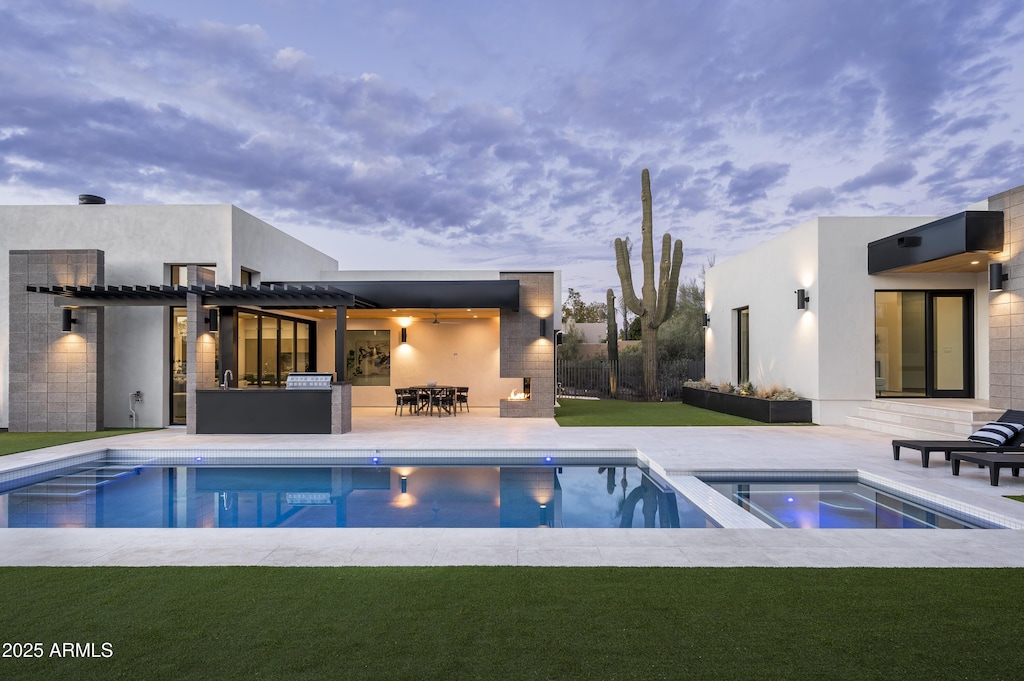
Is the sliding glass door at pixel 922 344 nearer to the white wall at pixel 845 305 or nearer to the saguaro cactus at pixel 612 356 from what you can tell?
the white wall at pixel 845 305

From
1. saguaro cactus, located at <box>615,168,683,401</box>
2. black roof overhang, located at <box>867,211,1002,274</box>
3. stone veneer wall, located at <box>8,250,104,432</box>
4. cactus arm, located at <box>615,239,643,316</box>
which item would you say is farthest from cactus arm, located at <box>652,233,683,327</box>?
stone veneer wall, located at <box>8,250,104,432</box>

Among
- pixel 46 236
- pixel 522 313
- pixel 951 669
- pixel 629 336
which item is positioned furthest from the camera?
pixel 629 336

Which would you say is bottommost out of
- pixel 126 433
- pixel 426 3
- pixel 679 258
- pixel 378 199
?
pixel 126 433

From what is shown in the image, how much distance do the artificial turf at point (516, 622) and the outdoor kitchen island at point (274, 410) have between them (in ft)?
24.9

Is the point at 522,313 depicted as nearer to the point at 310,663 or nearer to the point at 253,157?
the point at 253,157

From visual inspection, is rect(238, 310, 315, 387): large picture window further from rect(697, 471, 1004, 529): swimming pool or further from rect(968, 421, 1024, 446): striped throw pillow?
rect(968, 421, 1024, 446): striped throw pillow

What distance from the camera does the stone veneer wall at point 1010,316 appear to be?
1033 centimetres

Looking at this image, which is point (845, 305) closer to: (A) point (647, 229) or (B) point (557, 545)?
(A) point (647, 229)

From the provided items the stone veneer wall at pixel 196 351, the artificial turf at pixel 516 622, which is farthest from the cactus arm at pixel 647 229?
the artificial turf at pixel 516 622

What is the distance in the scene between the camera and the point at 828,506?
6766 mm

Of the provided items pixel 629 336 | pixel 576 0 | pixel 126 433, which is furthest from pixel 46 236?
pixel 629 336

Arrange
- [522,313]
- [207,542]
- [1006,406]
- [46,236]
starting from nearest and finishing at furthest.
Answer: [207,542], [1006,406], [46,236], [522,313]

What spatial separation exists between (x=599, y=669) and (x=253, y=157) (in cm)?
2031

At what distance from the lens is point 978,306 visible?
13.0 meters
